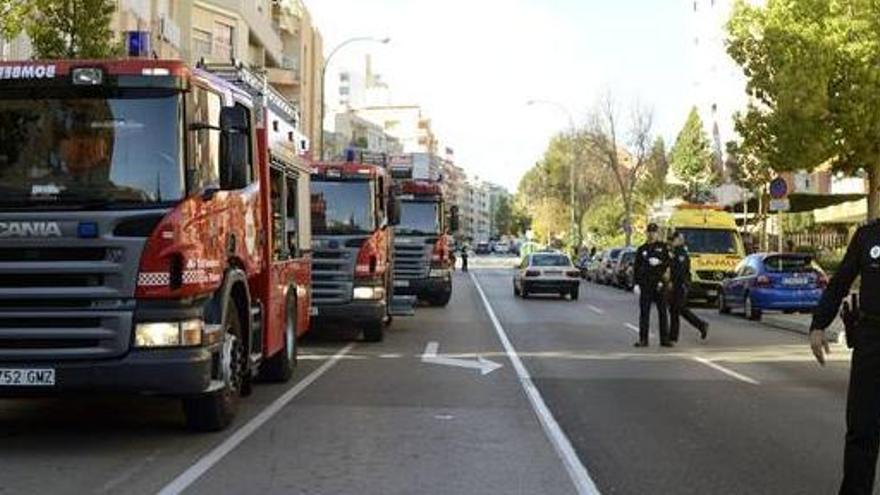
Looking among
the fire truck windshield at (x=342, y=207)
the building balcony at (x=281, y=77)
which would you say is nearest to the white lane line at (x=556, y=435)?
the fire truck windshield at (x=342, y=207)

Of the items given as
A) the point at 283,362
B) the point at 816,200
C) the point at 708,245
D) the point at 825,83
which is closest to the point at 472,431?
the point at 283,362

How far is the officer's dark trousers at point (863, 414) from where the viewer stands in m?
6.33

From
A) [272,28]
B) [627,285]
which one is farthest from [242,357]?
[272,28]

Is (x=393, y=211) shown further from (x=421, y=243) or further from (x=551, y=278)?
(x=551, y=278)

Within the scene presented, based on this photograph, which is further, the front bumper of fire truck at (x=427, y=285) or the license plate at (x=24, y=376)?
the front bumper of fire truck at (x=427, y=285)

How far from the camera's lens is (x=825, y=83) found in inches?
1121

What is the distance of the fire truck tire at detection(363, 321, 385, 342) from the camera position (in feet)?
60.2

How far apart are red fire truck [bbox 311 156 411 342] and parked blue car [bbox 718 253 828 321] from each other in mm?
9853

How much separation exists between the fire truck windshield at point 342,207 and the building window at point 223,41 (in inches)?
1334

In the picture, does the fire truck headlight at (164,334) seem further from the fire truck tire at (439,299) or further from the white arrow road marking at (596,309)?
the fire truck tire at (439,299)

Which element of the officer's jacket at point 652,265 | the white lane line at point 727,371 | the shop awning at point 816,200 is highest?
the shop awning at point 816,200

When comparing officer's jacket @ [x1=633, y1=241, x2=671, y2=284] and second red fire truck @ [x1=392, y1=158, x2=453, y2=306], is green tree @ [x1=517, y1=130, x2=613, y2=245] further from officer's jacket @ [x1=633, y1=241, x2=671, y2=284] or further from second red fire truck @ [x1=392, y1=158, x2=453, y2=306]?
officer's jacket @ [x1=633, y1=241, x2=671, y2=284]

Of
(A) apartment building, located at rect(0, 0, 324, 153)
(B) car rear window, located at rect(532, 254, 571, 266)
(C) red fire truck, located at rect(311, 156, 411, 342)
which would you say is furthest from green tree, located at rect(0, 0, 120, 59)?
(B) car rear window, located at rect(532, 254, 571, 266)

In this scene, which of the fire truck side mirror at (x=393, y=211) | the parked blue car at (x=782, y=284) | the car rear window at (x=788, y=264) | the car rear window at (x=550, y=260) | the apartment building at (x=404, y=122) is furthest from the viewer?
the apartment building at (x=404, y=122)
